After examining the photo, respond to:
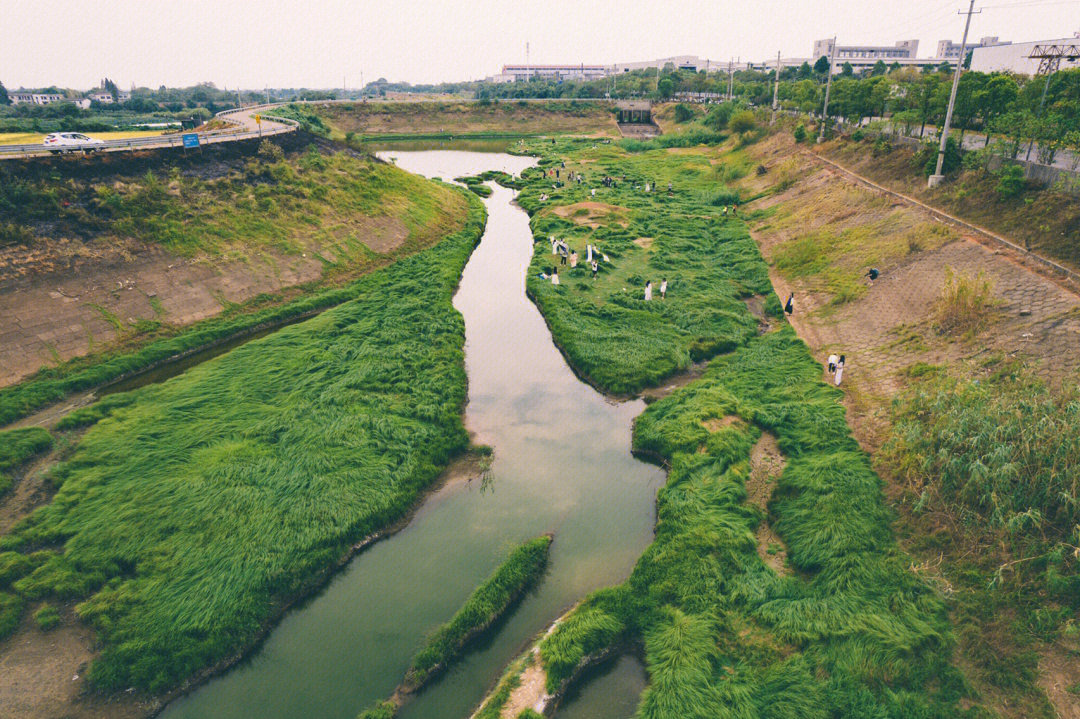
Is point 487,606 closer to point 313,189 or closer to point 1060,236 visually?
point 1060,236

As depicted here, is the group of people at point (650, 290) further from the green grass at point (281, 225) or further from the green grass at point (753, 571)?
the green grass at point (281, 225)

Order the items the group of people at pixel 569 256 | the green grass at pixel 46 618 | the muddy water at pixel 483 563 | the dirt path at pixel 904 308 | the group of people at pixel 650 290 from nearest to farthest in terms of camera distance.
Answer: the muddy water at pixel 483 563 < the green grass at pixel 46 618 < the dirt path at pixel 904 308 < the group of people at pixel 650 290 < the group of people at pixel 569 256

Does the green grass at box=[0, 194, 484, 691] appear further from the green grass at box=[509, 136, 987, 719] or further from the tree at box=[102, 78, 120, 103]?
the tree at box=[102, 78, 120, 103]

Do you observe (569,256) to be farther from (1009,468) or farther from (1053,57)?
(1053,57)

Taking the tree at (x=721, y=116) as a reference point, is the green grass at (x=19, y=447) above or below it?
below

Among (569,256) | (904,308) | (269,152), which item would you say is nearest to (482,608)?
(904,308)

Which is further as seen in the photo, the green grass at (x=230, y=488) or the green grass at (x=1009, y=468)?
the green grass at (x=230, y=488)

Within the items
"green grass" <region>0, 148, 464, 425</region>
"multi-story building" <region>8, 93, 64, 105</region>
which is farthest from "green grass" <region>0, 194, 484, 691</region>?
"multi-story building" <region>8, 93, 64, 105</region>

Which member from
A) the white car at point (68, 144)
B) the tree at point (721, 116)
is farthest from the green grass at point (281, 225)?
→ the tree at point (721, 116)
